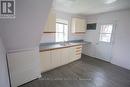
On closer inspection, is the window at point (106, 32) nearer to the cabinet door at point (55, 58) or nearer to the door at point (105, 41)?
the door at point (105, 41)

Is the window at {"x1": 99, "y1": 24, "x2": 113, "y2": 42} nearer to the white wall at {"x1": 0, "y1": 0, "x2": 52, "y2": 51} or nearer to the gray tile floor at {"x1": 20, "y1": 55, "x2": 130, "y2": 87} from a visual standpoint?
the gray tile floor at {"x1": 20, "y1": 55, "x2": 130, "y2": 87}

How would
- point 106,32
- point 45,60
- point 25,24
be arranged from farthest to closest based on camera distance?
point 106,32
point 45,60
point 25,24

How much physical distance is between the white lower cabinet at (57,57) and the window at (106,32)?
1.28 metres

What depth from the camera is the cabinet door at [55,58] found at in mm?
2763

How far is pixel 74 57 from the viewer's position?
3.66 metres

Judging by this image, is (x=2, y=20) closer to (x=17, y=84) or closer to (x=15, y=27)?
(x=15, y=27)

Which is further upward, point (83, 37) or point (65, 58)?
point (83, 37)

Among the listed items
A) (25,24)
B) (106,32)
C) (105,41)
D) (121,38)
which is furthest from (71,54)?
(25,24)

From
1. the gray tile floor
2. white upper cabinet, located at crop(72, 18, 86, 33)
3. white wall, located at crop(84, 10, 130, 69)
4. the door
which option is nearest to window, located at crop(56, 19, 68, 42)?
white upper cabinet, located at crop(72, 18, 86, 33)

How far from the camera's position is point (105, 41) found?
3.81 meters

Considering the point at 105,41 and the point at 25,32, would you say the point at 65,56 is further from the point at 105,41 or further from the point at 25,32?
the point at 105,41

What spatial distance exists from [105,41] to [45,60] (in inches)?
115

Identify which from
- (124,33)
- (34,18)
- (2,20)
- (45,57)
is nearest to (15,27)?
(2,20)

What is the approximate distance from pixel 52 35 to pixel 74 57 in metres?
1.41
